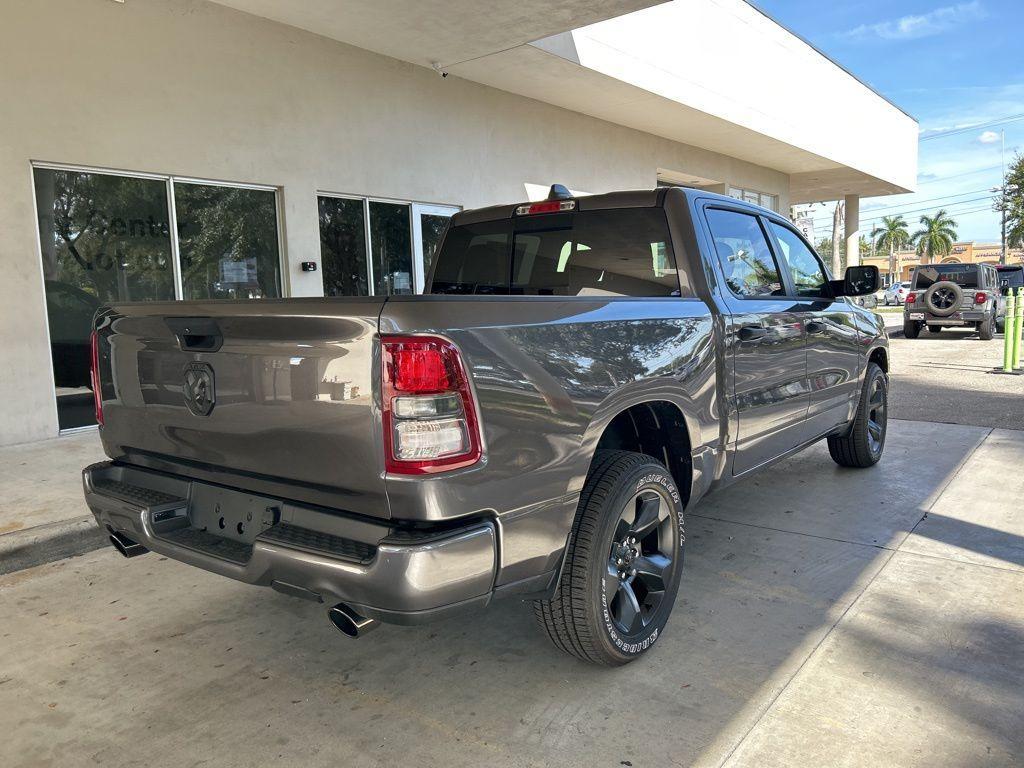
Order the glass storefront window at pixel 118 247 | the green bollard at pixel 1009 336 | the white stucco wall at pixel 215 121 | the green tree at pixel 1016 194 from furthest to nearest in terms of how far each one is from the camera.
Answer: the green tree at pixel 1016 194
the green bollard at pixel 1009 336
the glass storefront window at pixel 118 247
the white stucco wall at pixel 215 121

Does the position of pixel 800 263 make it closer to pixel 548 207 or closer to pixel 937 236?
pixel 548 207

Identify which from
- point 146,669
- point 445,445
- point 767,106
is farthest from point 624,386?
point 767,106

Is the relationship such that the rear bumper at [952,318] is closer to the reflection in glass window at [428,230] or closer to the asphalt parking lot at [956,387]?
the asphalt parking lot at [956,387]

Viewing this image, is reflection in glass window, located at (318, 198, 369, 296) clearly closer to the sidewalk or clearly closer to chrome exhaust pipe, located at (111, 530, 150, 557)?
the sidewalk

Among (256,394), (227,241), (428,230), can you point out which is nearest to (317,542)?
(256,394)

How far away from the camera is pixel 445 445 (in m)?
2.15

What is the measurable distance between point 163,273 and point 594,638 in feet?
23.2

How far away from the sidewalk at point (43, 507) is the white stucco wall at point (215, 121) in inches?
34.7

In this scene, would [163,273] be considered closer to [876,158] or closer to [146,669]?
[146,669]

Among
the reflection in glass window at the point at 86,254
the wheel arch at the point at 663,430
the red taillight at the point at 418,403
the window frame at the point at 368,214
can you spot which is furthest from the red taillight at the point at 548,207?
the window frame at the point at 368,214

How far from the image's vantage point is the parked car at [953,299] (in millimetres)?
17672

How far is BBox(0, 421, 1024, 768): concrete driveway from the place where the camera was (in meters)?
2.47

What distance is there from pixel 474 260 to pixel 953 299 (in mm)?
17561

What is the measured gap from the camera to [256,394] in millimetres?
2430
